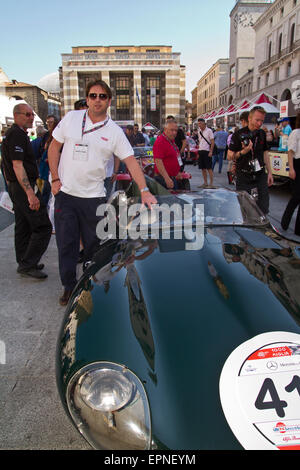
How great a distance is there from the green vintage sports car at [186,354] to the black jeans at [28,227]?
189 cm

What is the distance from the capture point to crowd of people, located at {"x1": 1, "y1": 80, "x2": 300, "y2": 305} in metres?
2.90

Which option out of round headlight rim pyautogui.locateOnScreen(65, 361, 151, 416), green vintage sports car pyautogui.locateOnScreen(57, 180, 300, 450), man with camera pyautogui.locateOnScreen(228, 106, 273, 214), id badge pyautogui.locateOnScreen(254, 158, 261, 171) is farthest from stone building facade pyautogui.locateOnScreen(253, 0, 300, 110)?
round headlight rim pyautogui.locateOnScreen(65, 361, 151, 416)

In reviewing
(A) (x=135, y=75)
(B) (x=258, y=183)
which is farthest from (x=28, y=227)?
(A) (x=135, y=75)

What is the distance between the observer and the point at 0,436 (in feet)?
5.91

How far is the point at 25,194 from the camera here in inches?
150

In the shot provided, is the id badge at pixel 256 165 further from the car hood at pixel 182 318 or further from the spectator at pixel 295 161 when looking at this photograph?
the car hood at pixel 182 318

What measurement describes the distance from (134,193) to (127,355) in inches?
87.3

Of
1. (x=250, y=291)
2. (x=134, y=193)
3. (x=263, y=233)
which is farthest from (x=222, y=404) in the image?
(x=134, y=193)

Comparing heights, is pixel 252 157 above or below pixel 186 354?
above

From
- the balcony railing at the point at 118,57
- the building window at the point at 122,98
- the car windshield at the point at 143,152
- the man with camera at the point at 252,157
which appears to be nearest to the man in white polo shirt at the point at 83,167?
the man with camera at the point at 252,157

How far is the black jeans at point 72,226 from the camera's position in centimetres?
305

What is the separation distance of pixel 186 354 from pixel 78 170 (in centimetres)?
196

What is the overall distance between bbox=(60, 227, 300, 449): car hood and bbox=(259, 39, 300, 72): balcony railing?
43332 mm

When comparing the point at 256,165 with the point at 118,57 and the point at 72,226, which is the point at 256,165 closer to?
the point at 72,226
